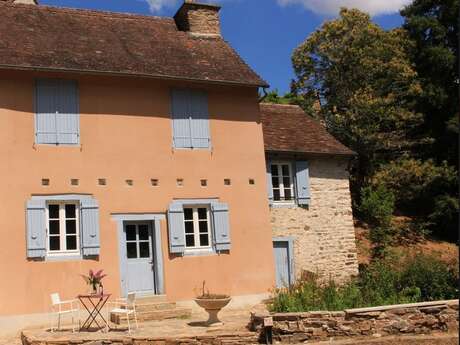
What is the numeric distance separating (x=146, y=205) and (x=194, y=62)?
380cm

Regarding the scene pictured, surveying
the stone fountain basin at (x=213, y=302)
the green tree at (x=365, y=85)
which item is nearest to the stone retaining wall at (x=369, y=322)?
the stone fountain basin at (x=213, y=302)

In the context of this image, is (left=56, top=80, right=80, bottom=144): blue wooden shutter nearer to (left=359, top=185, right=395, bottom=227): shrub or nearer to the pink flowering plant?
the pink flowering plant

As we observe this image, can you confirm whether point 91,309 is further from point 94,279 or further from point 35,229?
point 35,229

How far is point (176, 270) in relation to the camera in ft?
41.0

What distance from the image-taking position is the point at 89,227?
11797 millimetres

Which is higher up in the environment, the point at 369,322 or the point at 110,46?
the point at 110,46

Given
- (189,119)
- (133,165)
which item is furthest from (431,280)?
(133,165)

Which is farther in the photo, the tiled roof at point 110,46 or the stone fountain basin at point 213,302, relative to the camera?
the tiled roof at point 110,46

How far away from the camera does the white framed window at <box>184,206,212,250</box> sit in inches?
510

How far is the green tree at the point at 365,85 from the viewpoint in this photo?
22625 millimetres

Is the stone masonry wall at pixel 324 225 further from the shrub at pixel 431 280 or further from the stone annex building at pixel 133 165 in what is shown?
the shrub at pixel 431 280

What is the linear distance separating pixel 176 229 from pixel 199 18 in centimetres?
611

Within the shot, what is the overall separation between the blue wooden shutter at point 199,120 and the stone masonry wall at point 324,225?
309cm

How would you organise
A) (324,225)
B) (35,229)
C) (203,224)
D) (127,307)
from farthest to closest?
(324,225)
(203,224)
(35,229)
(127,307)
